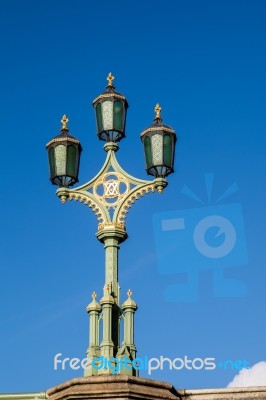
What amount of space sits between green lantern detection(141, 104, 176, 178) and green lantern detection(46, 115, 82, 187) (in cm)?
111

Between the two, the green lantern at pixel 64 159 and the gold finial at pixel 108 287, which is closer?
the gold finial at pixel 108 287

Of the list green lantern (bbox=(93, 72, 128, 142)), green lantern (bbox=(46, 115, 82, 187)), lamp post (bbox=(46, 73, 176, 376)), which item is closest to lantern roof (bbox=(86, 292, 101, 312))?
lamp post (bbox=(46, 73, 176, 376))

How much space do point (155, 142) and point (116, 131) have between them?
2.77ft

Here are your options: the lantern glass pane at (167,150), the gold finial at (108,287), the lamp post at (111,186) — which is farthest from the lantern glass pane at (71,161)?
the gold finial at (108,287)

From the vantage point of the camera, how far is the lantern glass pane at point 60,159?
50.8 feet

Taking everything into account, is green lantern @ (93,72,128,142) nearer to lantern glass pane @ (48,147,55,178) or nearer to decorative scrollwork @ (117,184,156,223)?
lantern glass pane @ (48,147,55,178)

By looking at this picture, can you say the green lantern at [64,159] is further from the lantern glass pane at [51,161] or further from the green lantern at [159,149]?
the green lantern at [159,149]

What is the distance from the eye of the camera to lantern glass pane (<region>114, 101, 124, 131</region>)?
15.8 metres

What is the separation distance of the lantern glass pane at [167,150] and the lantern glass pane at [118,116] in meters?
0.91

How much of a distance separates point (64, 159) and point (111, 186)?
0.87m

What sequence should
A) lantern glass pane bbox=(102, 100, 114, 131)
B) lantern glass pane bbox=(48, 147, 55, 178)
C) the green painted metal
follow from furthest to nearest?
lantern glass pane bbox=(102, 100, 114, 131) → lantern glass pane bbox=(48, 147, 55, 178) → the green painted metal

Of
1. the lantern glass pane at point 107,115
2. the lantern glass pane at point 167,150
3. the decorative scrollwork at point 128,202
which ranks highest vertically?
the lantern glass pane at point 107,115

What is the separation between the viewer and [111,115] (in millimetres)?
15750

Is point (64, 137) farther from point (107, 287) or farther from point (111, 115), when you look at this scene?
point (107, 287)
